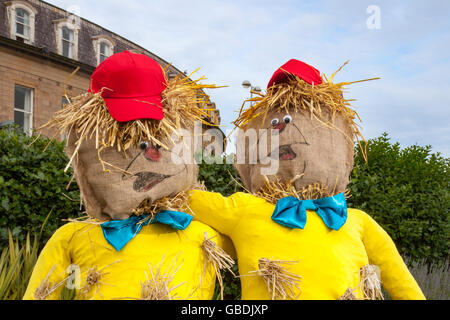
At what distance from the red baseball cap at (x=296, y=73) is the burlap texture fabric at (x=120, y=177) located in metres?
0.63

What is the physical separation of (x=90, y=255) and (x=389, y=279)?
4.59ft

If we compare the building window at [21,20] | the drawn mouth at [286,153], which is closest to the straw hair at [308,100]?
the drawn mouth at [286,153]

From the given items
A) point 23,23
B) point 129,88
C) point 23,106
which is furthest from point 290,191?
point 23,23

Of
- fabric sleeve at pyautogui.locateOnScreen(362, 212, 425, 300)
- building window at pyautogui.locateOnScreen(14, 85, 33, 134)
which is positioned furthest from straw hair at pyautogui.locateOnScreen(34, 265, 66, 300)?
building window at pyautogui.locateOnScreen(14, 85, 33, 134)

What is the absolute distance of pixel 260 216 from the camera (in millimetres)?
1680

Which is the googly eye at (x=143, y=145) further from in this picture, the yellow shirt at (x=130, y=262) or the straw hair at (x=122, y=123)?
the yellow shirt at (x=130, y=262)

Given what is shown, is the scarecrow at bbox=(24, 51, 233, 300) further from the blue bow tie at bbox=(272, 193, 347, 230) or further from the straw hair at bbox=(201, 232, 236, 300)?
the blue bow tie at bbox=(272, 193, 347, 230)

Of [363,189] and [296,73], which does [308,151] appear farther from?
[363,189]

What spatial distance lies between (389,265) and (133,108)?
1396mm

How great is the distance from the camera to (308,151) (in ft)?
5.56

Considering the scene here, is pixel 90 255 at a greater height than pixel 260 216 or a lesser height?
lesser

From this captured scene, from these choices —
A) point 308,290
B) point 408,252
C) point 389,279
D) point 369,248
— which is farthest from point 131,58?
point 408,252
